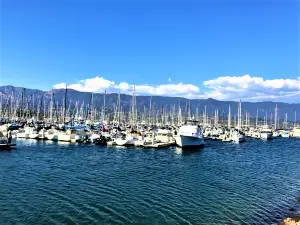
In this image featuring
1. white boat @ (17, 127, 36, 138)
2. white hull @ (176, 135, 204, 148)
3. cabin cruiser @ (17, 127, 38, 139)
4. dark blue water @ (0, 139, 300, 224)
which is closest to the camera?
dark blue water @ (0, 139, 300, 224)

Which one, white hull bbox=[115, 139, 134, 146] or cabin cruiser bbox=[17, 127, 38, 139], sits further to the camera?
cabin cruiser bbox=[17, 127, 38, 139]

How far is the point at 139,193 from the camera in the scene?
30500 mm

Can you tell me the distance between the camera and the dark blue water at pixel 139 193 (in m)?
23.7

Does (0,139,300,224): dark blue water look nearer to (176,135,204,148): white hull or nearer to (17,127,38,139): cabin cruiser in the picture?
(176,135,204,148): white hull

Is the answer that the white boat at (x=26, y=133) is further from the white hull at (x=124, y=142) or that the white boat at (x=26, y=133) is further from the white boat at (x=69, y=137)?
the white hull at (x=124, y=142)

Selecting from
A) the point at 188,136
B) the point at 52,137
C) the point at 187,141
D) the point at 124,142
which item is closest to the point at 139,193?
the point at 124,142

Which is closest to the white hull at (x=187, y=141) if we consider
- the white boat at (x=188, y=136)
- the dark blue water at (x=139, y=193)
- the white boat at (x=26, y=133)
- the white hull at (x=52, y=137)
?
the white boat at (x=188, y=136)

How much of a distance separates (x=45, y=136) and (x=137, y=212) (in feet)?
230

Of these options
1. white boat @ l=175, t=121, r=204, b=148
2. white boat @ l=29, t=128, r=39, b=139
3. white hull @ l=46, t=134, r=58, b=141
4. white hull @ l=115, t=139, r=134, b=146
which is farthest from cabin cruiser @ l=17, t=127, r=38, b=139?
white boat @ l=175, t=121, r=204, b=148

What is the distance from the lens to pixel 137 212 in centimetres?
2472

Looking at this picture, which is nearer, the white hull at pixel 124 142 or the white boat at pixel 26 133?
the white hull at pixel 124 142

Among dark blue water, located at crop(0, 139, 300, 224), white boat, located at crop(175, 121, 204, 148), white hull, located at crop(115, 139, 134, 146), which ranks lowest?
dark blue water, located at crop(0, 139, 300, 224)

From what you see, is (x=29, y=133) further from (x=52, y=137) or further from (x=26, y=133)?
(x=52, y=137)

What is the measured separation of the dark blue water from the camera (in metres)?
23.7
